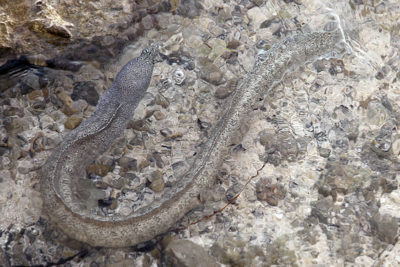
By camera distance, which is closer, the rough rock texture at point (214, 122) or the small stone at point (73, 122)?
the rough rock texture at point (214, 122)

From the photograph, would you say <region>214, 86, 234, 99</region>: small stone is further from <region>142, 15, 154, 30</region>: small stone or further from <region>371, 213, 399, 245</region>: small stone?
<region>371, 213, 399, 245</region>: small stone

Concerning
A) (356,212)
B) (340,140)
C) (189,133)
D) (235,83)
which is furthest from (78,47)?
(356,212)

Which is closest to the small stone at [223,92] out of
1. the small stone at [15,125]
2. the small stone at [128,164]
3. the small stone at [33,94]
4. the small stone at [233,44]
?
the small stone at [233,44]

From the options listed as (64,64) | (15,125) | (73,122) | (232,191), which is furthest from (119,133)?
(232,191)

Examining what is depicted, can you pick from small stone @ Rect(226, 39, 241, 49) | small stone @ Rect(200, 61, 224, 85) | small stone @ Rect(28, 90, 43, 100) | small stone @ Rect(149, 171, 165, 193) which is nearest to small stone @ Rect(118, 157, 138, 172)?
small stone @ Rect(149, 171, 165, 193)

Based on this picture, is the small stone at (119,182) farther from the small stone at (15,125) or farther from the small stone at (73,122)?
the small stone at (15,125)

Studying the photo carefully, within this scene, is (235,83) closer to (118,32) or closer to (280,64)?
(280,64)

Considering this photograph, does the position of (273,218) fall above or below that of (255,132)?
below
